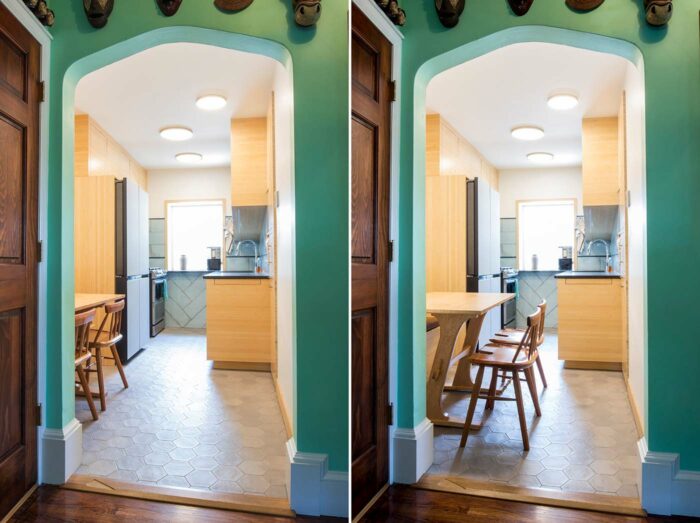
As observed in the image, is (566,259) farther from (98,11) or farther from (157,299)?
(98,11)

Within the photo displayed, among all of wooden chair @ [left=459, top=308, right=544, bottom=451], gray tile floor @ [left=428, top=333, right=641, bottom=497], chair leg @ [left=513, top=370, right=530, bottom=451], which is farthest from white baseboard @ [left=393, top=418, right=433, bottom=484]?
chair leg @ [left=513, top=370, right=530, bottom=451]

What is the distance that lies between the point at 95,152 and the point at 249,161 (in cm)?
134

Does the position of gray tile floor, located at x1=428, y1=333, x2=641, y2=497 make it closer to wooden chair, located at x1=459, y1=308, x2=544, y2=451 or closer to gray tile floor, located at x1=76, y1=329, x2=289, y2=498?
wooden chair, located at x1=459, y1=308, x2=544, y2=451

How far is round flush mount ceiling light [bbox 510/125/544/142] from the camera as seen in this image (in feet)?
15.4

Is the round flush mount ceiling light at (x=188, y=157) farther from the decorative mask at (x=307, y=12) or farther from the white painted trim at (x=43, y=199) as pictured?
the decorative mask at (x=307, y=12)

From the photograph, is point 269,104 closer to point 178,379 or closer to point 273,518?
point 178,379

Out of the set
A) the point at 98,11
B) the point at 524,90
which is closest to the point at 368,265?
the point at 98,11

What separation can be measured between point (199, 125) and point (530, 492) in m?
3.82

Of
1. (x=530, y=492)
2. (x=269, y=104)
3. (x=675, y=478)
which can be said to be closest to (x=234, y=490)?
(x=530, y=492)

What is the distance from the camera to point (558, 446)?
2.50 metres

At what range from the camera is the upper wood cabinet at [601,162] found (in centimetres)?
435

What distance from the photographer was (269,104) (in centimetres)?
390

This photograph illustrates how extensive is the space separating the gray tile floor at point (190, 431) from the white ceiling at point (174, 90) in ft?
6.59

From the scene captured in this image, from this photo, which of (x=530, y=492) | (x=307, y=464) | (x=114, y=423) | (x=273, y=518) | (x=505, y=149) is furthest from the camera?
(x=505, y=149)
